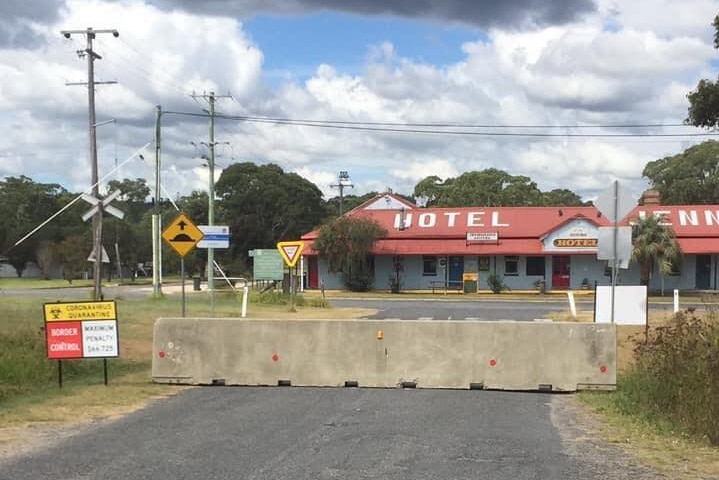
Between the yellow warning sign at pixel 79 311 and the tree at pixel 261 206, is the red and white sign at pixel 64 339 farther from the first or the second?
the tree at pixel 261 206

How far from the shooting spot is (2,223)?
8844 centimetres

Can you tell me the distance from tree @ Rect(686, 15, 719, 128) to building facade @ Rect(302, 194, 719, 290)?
947 inches

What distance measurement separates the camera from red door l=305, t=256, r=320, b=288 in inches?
2020

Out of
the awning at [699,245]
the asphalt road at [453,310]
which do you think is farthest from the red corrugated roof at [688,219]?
the asphalt road at [453,310]

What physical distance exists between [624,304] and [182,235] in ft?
34.8

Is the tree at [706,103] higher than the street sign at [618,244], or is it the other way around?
the tree at [706,103]

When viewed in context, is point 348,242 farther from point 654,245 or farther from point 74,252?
point 74,252

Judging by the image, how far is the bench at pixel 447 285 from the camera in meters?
49.4

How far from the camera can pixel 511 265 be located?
1928 inches

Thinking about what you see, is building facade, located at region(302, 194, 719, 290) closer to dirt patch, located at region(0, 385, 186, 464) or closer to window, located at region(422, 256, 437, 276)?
window, located at region(422, 256, 437, 276)

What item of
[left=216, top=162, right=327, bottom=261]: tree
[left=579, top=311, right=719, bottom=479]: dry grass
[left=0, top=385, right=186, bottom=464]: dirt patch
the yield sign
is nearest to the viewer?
[left=579, top=311, right=719, bottom=479]: dry grass

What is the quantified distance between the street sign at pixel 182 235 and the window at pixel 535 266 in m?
32.7

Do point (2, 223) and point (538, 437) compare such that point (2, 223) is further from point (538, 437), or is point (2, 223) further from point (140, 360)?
point (538, 437)

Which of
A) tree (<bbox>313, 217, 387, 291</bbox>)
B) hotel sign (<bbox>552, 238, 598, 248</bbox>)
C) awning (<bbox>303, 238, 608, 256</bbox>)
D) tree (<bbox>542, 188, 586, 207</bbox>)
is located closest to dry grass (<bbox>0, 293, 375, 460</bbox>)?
tree (<bbox>313, 217, 387, 291</bbox>)
